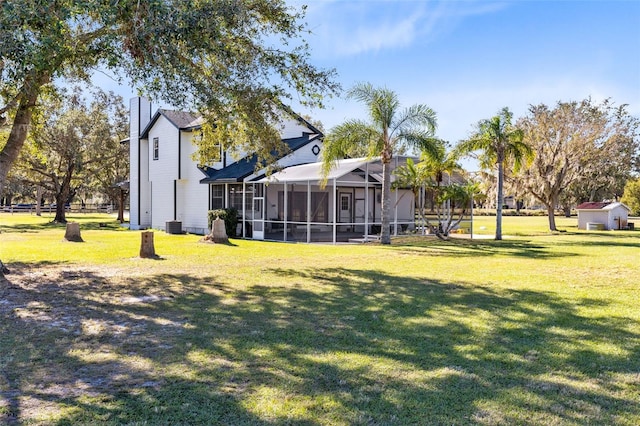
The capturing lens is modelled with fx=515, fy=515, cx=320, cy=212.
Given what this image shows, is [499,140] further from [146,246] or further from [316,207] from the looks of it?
[146,246]

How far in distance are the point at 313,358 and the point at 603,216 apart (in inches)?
1300

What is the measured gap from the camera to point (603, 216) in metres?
32.8

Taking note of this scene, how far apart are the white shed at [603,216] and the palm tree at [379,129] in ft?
63.1

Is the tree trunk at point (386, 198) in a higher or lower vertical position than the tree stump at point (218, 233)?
higher

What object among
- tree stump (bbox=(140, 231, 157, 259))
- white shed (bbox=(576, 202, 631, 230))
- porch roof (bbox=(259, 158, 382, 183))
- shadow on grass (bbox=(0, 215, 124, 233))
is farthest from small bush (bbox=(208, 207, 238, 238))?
white shed (bbox=(576, 202, 631, 230))

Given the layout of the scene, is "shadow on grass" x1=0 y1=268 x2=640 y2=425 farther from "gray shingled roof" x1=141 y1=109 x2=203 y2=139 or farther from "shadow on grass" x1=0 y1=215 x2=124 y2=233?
"shadow on grass" x1=0 y1=215 x2=124 y2=233

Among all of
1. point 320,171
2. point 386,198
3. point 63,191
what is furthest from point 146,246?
point 63,191

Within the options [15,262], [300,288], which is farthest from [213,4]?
[15,262]

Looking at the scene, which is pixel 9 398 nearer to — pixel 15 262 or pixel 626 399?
pixel 626 399

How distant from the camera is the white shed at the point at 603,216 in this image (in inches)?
1275

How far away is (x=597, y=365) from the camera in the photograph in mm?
5035

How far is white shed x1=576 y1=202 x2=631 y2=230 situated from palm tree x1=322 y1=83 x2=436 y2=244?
19.2m

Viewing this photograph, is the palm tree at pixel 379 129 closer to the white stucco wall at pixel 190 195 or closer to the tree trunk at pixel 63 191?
the white stucco wall at pixel 190 195

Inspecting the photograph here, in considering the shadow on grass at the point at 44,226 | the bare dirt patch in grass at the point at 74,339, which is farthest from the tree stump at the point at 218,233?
the shadow on grass at the point at 44,226
